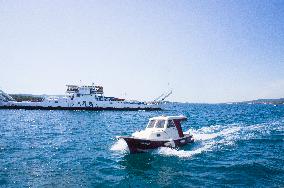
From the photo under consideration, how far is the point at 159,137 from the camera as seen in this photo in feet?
90.9

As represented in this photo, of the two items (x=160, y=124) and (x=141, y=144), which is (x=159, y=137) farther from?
(x=141, y=144)

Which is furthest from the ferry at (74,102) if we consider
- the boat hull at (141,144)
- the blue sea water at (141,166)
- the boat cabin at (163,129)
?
the boat hull at (141,144)

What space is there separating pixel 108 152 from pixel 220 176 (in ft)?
38.6

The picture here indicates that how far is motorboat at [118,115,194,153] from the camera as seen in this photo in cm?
2618

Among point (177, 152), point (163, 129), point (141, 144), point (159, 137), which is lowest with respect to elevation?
point (177, 152)

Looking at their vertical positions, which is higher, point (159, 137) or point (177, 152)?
point (159, 137)

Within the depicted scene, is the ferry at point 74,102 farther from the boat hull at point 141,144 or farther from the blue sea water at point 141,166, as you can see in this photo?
the boat hull at point 141,144

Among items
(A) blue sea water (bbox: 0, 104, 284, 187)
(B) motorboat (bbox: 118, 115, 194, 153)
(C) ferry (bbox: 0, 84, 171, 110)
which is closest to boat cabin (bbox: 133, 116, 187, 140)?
(B) motorboat (bbox: 118, 115, 194, 153)

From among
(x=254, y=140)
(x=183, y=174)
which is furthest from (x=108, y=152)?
(x=254, y=140)

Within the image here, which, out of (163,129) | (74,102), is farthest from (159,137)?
(74,102)

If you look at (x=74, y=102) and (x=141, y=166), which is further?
(x=74, y=102)

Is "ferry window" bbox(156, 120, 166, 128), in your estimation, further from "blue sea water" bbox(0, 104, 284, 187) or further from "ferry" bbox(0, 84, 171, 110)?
"ferry" bbox(0, 84, 171, 110)

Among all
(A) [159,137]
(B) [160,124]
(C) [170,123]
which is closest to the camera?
(A) [159,137]

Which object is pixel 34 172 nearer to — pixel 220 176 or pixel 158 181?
pixel 158 181
